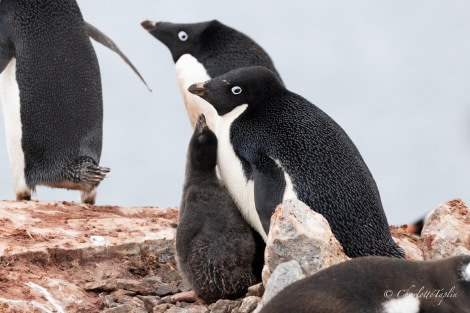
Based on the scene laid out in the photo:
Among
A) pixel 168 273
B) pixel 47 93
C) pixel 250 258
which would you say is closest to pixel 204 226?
pixel 250 258

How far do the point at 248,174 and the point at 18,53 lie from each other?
3071 millimetres

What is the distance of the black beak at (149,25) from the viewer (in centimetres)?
880

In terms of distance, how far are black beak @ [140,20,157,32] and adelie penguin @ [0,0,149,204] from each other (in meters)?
1.25

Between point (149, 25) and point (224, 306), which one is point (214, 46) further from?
point (224, 306)

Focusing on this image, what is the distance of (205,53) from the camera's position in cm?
812

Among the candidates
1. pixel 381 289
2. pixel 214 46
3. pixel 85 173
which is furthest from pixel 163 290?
pixel 214 46

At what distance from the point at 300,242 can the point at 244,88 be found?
139cm

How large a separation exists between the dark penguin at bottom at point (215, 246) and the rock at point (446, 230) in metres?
1.25

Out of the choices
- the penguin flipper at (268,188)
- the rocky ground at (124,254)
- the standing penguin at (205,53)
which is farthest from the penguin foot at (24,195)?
the penguin flipper at (268,188)

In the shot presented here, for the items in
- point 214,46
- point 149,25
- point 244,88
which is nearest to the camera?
point 244,88

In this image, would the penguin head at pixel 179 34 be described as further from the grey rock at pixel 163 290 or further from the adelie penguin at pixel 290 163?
the grey rock at pixel 163 290

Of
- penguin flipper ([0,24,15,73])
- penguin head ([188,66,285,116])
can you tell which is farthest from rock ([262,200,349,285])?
penguin flipper ([0,24,15,73])

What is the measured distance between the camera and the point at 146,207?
729 cm

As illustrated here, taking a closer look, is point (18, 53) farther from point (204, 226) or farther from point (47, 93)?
point (204, 226)
